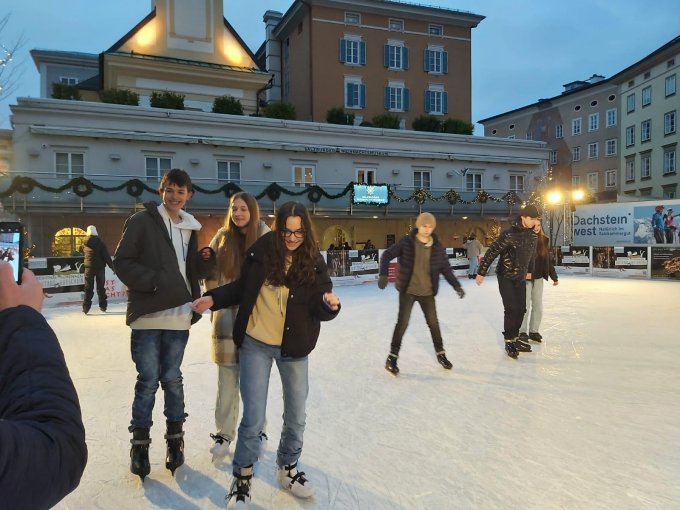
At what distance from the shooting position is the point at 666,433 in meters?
3.77

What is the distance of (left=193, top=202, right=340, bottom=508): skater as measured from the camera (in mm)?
2797

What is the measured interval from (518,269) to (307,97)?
27.3 m

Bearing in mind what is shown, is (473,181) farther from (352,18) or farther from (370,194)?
(352,18)

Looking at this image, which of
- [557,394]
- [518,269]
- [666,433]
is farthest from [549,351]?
[666,433]

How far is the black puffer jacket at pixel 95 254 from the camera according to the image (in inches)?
410

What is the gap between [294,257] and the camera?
294 cm

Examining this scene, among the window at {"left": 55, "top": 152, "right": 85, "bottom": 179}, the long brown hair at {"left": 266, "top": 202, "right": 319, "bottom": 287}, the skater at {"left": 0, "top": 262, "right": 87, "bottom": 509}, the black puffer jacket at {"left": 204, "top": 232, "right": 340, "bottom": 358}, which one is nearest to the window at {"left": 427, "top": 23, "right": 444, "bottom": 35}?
the window at {"left": 55, "top": 152, "right": 85, "bottom": 179}

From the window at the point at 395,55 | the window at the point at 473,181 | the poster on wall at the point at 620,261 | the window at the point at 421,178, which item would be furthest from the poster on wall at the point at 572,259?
the window at the point at 395,55

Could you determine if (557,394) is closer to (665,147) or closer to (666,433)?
(666,433)

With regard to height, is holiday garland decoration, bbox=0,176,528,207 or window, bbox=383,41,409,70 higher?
window, bbox=383,41,409,70

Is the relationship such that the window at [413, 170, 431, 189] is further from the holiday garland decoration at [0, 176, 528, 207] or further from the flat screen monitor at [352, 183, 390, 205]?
the flat screen monitor at [352, 183, 390, 205]

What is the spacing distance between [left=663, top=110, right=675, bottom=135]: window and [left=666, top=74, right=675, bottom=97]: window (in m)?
1.38

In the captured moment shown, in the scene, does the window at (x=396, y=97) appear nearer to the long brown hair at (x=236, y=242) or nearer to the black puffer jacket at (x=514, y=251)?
the black puffer jacket at (x=514, y=251)

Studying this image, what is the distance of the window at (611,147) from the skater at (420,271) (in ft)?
140
